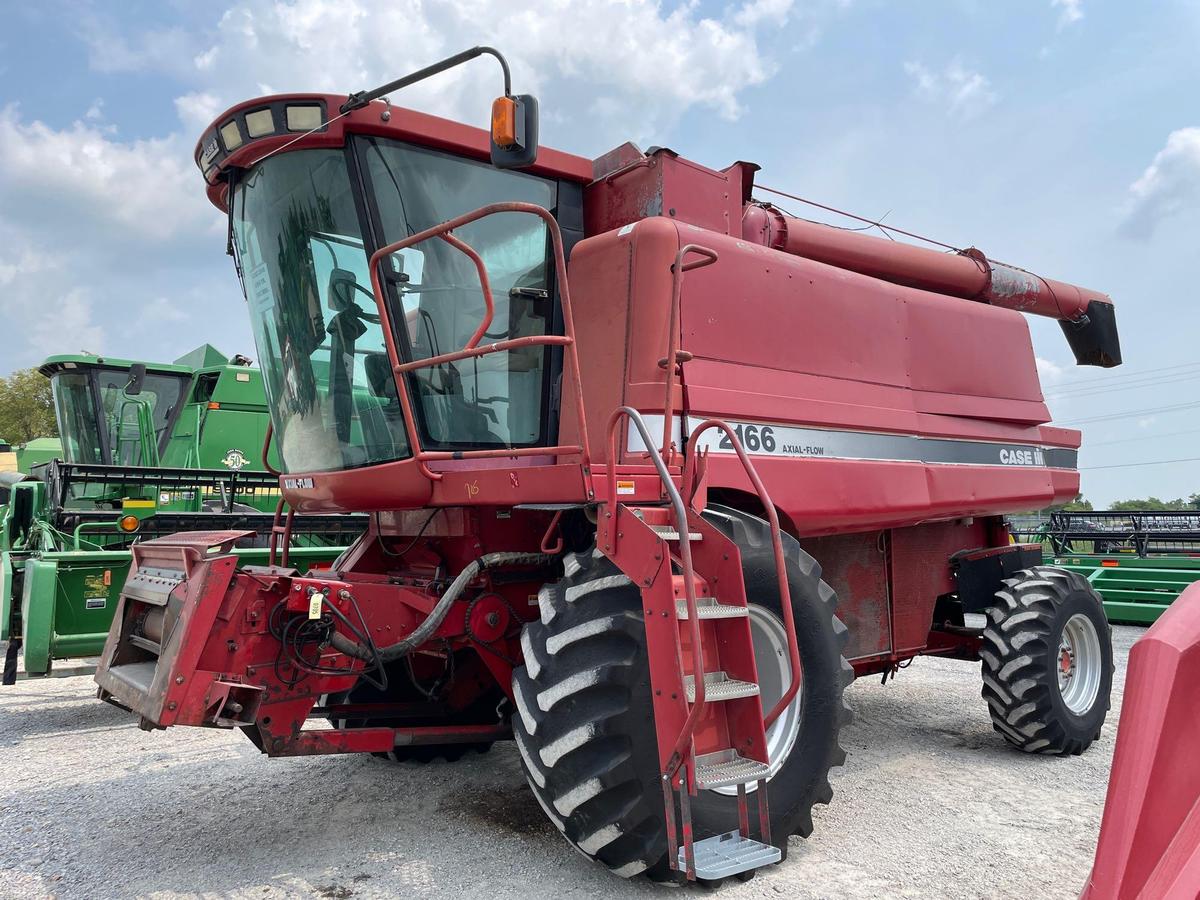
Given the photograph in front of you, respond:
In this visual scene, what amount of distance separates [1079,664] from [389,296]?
15.3 feet

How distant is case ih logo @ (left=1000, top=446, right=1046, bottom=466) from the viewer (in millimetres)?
5676

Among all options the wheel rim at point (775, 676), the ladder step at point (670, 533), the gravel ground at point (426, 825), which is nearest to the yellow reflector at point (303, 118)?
the ladder step at point (670, 533)

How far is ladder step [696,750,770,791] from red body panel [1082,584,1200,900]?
1.13 metres

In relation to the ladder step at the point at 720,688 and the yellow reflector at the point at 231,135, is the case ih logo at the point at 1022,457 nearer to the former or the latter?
the ladder step at the point at 720,688

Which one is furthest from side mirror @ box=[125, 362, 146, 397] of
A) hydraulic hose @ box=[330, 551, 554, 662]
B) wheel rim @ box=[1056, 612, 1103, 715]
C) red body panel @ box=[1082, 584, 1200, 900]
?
red body panel @ box=[1082, 584, 1200, 900]

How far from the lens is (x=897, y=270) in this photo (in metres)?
5.50

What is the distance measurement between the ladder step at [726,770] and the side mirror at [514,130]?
2.19 meters

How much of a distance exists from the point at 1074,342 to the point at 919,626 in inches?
130

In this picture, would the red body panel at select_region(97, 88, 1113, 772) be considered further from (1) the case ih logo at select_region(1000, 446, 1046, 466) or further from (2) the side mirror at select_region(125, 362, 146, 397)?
(2) the side mirror at select_region(125, 362, 146, 397)

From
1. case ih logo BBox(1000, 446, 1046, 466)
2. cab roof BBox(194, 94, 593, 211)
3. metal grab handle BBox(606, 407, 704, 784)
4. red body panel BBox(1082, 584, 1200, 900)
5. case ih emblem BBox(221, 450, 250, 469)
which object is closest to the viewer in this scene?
red body panel BBox(1082, 584, 1200, 900)

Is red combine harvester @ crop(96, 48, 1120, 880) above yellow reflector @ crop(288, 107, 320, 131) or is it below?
below

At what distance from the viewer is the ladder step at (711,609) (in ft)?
9.78

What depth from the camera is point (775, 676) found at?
3691 millimetres

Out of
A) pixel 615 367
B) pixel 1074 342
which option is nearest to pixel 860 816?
pixel 615 367
